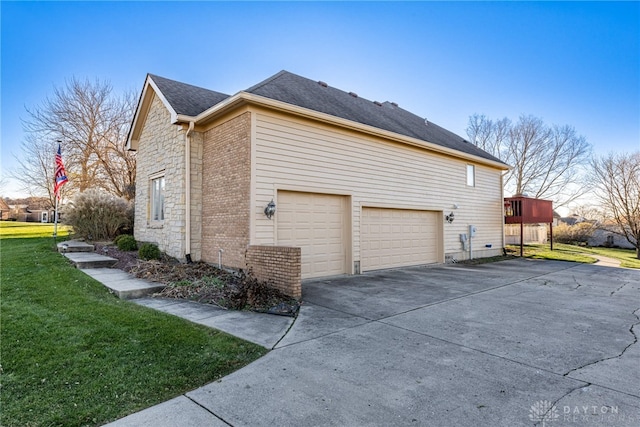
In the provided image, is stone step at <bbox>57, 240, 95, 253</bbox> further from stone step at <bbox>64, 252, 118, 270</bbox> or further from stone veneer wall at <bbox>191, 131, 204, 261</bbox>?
stone veneer wall at <bbox>191, 131, 204, 261</bbox>

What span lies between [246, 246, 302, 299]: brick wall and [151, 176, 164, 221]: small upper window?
501cm

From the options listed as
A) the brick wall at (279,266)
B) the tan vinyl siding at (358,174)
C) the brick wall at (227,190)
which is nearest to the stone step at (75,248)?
the brick wall at (227,190)

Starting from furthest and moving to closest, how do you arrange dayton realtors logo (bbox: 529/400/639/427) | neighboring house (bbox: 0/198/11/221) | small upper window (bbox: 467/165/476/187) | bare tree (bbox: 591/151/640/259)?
neighboring house (bbox: 0/198/11/221)
bare tree (bbox: 591/151/640/259)
small upper window (bbox: 467/165/476/187)
dayton realtors logo (bbox: 529/400/639/427)

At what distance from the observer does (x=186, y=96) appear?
35.5 ft

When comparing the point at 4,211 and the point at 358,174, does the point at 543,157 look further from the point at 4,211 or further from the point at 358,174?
the point at 4,211

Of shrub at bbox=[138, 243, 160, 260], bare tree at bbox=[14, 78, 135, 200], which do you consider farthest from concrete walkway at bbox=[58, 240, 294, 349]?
bare tree at bbox=[14, 78, 135, 200]

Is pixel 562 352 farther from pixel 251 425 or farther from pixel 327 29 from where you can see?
pixel 327 29

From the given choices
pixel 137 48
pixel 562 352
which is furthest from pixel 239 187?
pixel 137 48

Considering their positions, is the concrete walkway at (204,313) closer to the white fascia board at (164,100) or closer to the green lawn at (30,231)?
the white fascia board at (164,100)

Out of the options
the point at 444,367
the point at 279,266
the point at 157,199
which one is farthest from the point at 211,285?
the point at 157,199

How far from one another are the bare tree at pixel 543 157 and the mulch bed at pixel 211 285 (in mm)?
28596

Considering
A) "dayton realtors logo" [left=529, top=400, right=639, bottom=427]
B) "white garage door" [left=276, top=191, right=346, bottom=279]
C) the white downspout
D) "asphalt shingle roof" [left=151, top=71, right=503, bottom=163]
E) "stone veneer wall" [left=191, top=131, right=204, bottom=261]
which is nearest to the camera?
"dayton realtors logo" [left=529, top=400, right=639, bottom=427]

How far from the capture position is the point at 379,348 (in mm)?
4129

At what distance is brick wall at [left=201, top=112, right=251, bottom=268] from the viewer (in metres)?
7.98
